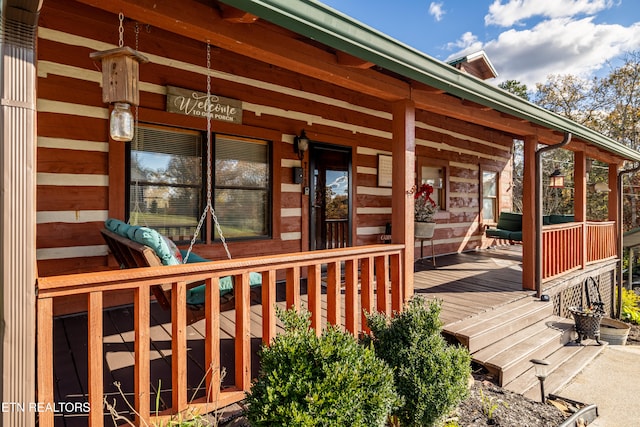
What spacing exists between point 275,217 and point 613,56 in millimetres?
17032

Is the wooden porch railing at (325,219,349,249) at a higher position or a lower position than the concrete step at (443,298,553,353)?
higher

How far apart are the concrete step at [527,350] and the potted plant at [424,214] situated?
194cm

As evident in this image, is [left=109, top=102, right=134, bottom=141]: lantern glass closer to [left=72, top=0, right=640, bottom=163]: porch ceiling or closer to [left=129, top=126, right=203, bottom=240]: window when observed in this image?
[left=72, top=0, right=640, bottom=163]: porch ceiling

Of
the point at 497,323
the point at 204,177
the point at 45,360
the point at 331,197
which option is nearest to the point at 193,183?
the point at 204,177

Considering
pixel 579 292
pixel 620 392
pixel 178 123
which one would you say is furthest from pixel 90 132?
pixel 579 292

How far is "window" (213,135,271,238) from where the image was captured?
13.1ft

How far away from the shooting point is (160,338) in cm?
269

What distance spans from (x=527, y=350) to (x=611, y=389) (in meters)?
0.90

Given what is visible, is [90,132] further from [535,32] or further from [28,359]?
[535,32]

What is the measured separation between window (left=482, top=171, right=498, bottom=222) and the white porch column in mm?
8423

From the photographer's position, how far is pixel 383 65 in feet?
7.97

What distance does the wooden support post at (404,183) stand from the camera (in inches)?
120

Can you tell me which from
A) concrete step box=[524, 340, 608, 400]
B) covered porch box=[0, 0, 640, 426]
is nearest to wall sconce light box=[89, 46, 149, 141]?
covered porch box=[0, 0, 640, 426]

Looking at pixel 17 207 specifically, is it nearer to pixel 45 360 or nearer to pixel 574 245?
pixel 45 360
